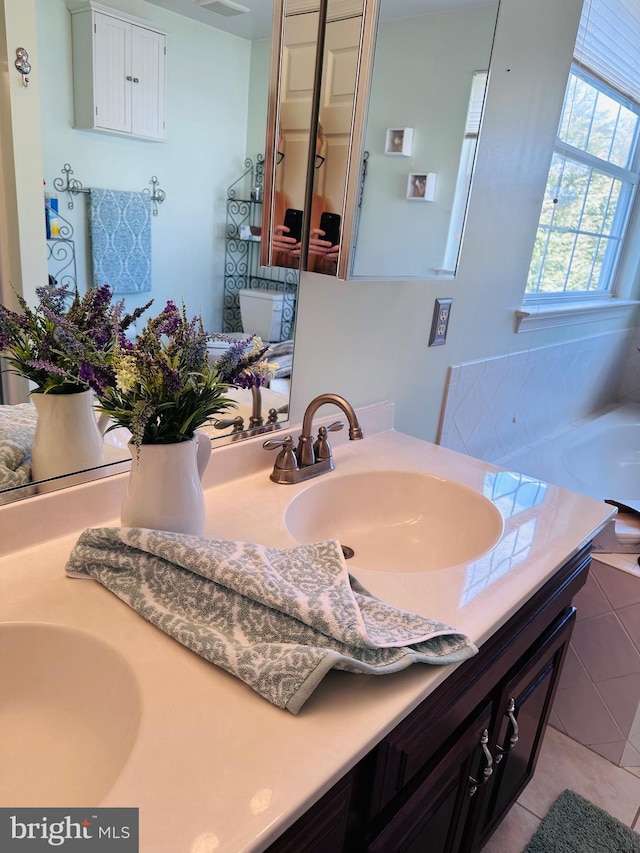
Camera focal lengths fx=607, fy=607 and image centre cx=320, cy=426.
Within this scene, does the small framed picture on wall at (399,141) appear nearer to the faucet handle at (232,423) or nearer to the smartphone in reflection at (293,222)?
the smartphone in reflection at (293,222)

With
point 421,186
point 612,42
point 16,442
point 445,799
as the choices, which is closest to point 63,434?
point 16,442

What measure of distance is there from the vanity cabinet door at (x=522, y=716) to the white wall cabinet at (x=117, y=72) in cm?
116

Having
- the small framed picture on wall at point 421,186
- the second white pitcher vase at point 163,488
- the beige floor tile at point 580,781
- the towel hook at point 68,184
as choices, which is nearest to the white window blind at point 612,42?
the small framed picture on wall at point 421,186

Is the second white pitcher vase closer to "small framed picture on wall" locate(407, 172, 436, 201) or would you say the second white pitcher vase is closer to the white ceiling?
the white ceiling

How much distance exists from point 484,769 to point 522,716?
0.19m

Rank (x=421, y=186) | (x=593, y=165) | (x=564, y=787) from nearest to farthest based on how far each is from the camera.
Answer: (x=421, y=186)
(x=564, y=787)
(x=593, y=165)

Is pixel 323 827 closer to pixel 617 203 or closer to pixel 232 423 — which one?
pixel 232 423

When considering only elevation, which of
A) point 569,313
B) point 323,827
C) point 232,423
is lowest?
point 323,827

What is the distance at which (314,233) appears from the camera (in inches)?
50.2

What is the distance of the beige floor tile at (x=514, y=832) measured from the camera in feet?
4.90

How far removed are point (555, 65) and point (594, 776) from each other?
2.10 meters

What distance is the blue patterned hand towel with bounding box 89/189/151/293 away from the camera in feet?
3.14

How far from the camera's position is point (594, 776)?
67.7 inches

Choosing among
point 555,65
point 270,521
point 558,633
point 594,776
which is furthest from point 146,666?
point 555,65
